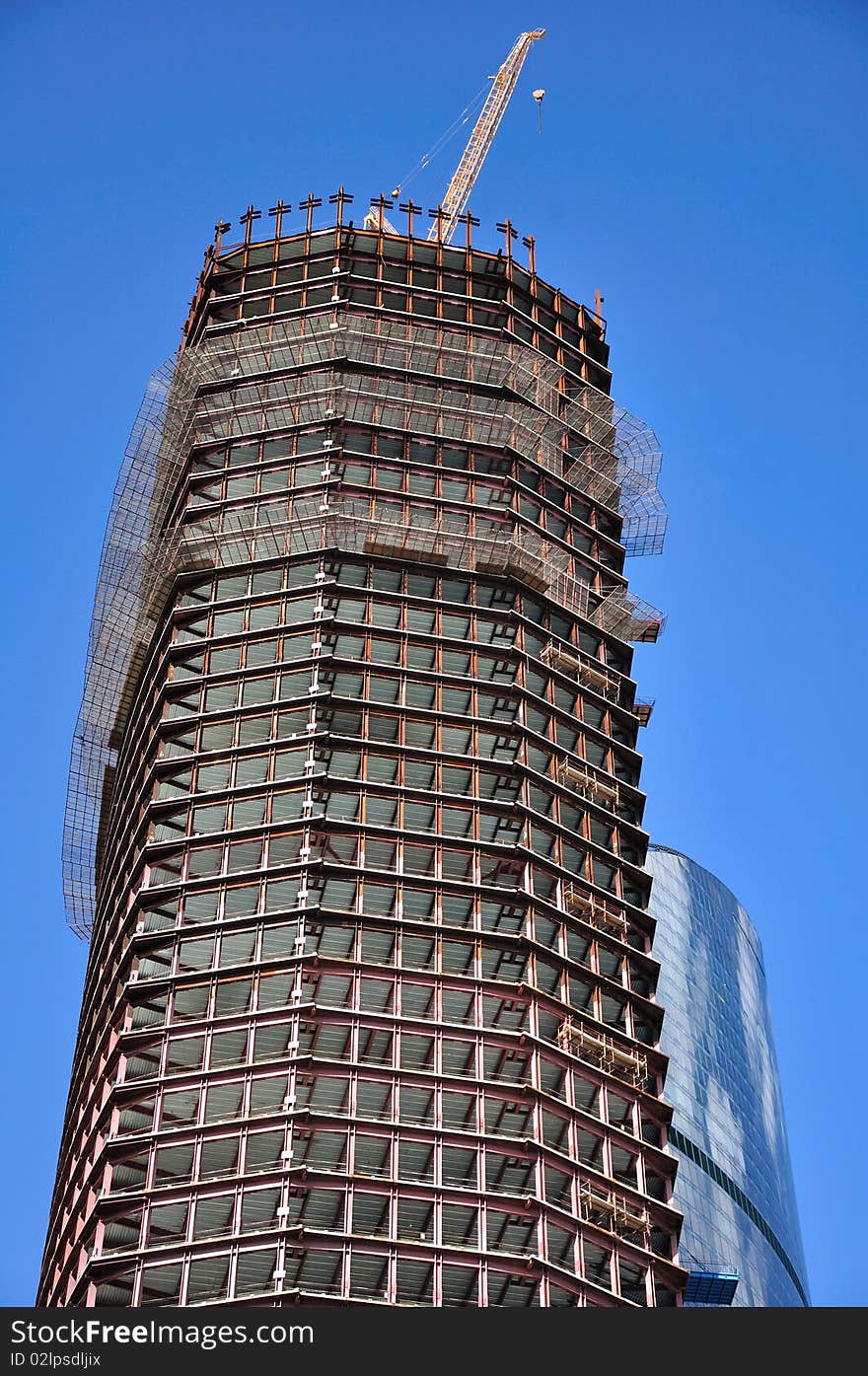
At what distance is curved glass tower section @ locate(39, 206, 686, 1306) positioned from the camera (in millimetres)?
121812

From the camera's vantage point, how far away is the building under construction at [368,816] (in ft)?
400

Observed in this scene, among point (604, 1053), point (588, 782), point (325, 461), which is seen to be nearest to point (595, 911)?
point (588, 782)

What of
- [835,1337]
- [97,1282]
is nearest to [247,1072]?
[97,1282]

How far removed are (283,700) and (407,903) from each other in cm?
1565

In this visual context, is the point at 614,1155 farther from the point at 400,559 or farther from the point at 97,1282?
the point at 400,559

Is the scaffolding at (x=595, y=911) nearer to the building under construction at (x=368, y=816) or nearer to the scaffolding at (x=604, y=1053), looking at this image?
the building under construction at (x=368, y=816)

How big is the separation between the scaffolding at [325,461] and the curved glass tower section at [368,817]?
250mm

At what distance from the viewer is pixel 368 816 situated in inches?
5408

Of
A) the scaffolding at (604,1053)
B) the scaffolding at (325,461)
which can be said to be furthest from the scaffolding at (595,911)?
→ the scaffolding at (325,461)

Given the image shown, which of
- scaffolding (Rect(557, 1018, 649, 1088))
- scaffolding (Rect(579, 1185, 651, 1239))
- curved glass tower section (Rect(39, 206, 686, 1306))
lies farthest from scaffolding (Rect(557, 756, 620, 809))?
scaffolding (Rect(579, 1185, 651, 1239))

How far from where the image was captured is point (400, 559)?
15100 centimetres

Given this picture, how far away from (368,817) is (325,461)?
29.3 meters

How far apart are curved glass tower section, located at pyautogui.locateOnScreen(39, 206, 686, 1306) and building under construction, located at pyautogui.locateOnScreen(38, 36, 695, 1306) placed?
0.76 feet

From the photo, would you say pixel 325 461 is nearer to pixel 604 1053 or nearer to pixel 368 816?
pixel 368 816
